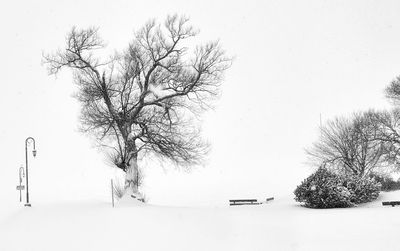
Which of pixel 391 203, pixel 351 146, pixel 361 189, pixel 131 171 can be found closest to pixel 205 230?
pixel 391 203

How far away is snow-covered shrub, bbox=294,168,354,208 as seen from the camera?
26.5 meters

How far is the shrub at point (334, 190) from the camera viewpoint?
2653cm

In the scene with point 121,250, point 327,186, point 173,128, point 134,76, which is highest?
point 134,76

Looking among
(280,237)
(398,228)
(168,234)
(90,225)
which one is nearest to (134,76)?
(90,225)

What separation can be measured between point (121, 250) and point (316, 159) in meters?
31.6

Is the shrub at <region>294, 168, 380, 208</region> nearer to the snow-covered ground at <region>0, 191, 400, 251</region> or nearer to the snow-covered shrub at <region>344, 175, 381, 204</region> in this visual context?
the snow-covered shrub at <region>344, 175, 381, 204</region>

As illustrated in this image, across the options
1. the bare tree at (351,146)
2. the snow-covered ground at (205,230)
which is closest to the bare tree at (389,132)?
the bare tree at (351,146)

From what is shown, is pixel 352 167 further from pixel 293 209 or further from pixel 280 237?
pixel 280 237

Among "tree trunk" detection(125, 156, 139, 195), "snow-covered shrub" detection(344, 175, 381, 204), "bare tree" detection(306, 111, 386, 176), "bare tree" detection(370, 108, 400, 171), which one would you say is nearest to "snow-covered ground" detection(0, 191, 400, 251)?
"snow-covered shrub" detection(344, 175, 381, 204)

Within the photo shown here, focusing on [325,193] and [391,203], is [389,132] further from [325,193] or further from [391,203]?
[325,193]

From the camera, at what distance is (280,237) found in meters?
19.2

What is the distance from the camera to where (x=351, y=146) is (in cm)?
4231

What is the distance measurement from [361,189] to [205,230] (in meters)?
11.9

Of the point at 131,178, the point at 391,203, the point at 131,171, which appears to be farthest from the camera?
the point at 131,171
